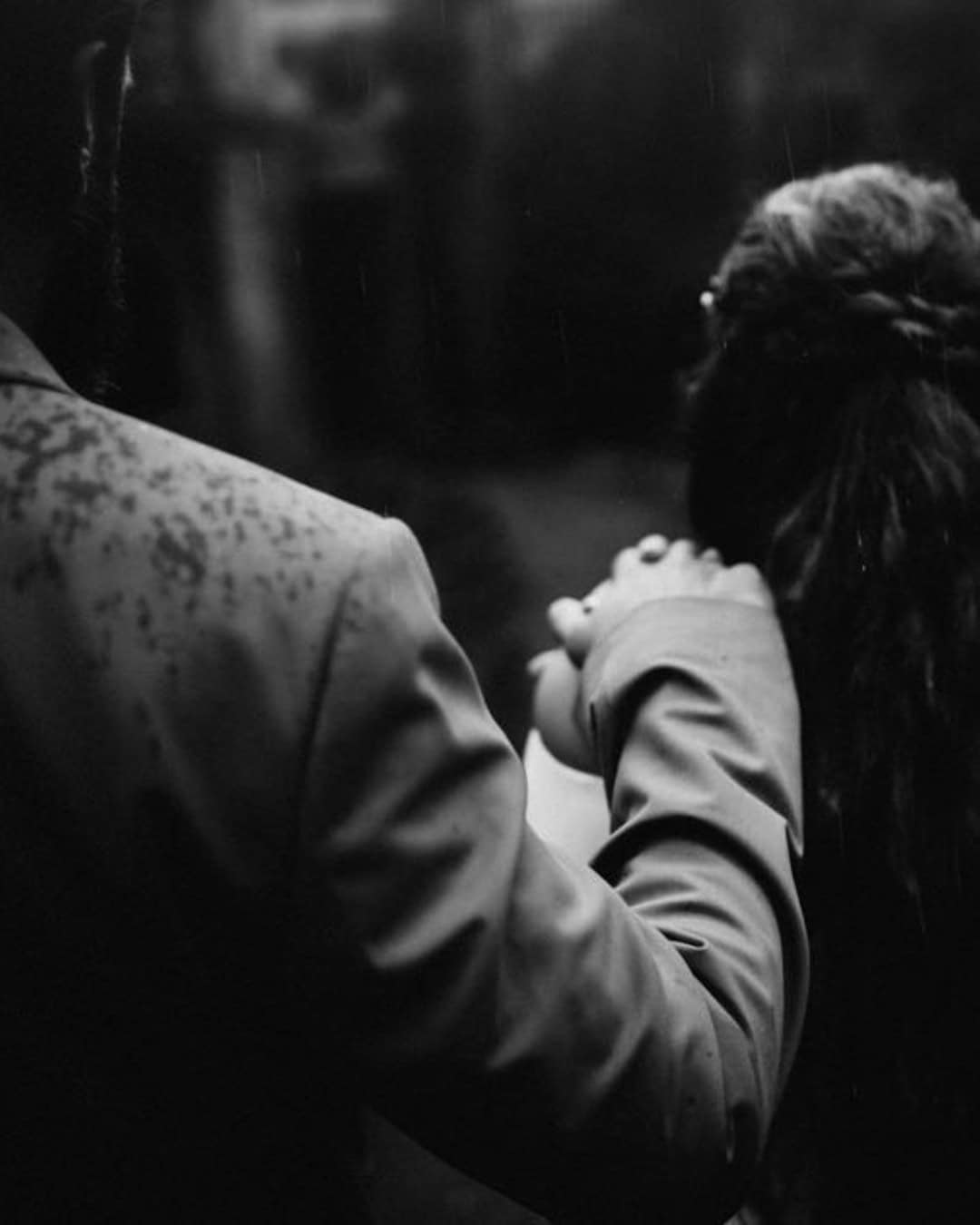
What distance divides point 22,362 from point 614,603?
2.32 ft

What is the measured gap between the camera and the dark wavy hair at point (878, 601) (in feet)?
4.23

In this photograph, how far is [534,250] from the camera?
9.68ft

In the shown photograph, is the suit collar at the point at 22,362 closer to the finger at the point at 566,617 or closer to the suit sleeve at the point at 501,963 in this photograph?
the suit sleeve at the point at 501,963

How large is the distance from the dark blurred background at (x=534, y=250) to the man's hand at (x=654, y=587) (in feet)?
4.69

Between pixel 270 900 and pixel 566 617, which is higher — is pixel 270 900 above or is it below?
above

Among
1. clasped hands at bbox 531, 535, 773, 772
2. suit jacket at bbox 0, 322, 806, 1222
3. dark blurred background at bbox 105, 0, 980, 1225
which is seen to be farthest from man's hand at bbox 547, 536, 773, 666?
Result: dark blurred background at bbox 105, 0, 980, 1225

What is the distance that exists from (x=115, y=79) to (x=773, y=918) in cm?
69

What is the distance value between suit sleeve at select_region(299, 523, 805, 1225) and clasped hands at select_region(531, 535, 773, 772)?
1.35ft

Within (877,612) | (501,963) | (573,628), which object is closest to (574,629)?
(573,628)

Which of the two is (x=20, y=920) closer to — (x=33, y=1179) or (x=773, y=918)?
(x=33, y=1179)

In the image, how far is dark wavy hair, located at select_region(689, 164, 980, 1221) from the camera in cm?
129

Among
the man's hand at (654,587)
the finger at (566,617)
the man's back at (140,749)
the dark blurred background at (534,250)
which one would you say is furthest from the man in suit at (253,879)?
the dark blurred background at (534,250)

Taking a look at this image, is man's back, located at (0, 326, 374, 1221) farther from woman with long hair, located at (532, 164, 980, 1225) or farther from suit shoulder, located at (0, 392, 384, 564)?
woman with long hair, located at (532, 164, 980, 1225)

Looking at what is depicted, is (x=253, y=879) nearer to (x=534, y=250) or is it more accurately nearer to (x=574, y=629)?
(x=574, y=629)
